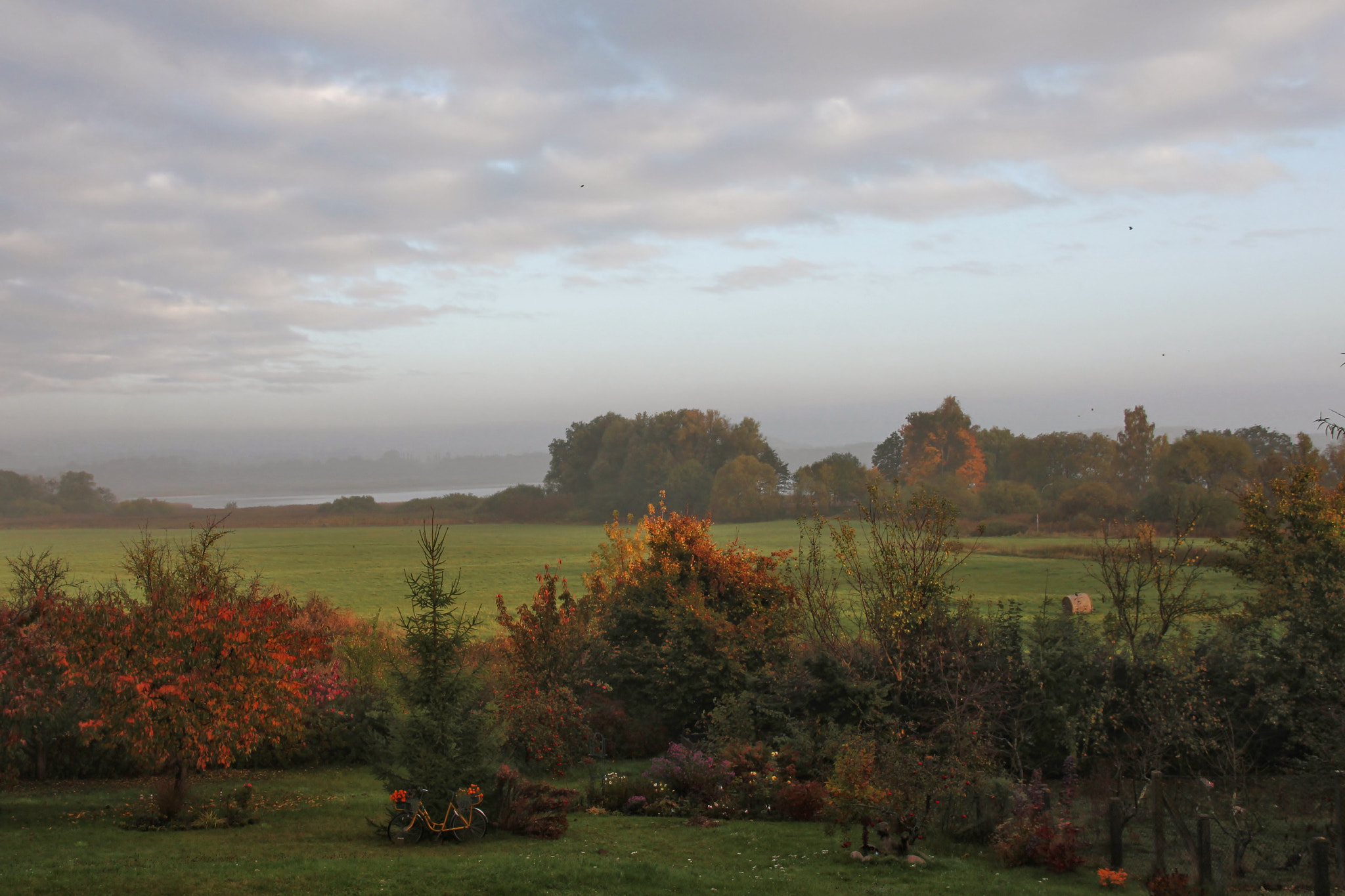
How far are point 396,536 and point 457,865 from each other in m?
86.5

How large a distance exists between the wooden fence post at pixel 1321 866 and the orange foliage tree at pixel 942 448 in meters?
93.2

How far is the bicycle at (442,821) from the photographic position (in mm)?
13094

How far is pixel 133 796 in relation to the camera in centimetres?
1689

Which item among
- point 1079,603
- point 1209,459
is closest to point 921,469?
point 1209,459

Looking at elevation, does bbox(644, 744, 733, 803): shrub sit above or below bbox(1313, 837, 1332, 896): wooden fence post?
below

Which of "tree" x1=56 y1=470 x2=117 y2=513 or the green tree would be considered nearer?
the green tree

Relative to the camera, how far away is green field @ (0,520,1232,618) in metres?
45.2

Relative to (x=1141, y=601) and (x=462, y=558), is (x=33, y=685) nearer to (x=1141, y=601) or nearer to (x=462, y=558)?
(x=1141, y=601)

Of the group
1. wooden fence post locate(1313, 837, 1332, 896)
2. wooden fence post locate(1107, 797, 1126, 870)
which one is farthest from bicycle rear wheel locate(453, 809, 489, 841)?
wooden fence post locate(1313, 837, 1332, 896)

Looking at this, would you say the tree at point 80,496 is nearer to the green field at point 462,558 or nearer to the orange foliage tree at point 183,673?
the green field at point 462,558

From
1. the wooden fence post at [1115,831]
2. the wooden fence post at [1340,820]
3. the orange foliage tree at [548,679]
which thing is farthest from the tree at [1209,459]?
the wooden fence post at [1115,831]

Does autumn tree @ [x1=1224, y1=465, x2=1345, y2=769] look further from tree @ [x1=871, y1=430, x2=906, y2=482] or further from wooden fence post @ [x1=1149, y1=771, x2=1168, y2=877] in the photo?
tree @ [x1=871, y1=430, x2=906, y2=482]

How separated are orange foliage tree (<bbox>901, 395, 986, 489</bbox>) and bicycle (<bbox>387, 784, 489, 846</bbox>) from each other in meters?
92.3

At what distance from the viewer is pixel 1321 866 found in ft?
30.5
